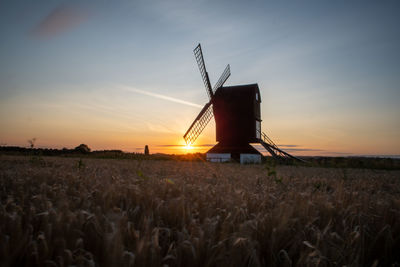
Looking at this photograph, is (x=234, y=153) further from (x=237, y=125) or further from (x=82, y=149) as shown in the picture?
(x=82, y=149)

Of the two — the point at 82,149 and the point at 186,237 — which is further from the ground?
the point at 82,149

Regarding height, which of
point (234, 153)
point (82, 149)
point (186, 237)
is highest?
point (82, 149)

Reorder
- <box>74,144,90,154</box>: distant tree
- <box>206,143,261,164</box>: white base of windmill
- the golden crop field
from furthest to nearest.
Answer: <box>74,144,90,154</box>: distant tree < <box>206,143,261,164</box>: white base of windmill < the golden crop field

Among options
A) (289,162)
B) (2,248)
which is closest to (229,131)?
(289,162)

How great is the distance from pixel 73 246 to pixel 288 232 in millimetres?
1332

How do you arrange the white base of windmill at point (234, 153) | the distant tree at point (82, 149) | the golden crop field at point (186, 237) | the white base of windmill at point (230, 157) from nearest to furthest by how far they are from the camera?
the golden crop field at point (186, 237) < the white base of windmill at point (230, 157) < the white base of windmill at point (234, 153) < the distant tree at point (82, 149)

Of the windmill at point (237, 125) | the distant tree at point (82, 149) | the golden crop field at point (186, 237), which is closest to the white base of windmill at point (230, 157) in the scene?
the windmill at point (237, 125)

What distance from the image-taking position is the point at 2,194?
2.50 metres

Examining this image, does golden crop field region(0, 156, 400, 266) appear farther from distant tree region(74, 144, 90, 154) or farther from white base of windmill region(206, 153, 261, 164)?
distant tree region(74, 144, 90, 154)

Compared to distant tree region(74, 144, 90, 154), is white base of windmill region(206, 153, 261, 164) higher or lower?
lower

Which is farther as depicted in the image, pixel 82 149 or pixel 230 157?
pixel 82 149

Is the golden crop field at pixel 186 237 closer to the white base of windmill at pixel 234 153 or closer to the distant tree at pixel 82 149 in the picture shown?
the white base of windmill at pixel 234 153

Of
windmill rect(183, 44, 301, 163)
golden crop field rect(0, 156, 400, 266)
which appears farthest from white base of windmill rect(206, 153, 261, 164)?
golden crop field rect(0, 156, 400, 266)

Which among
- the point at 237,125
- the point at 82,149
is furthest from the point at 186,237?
the point at 82,149
